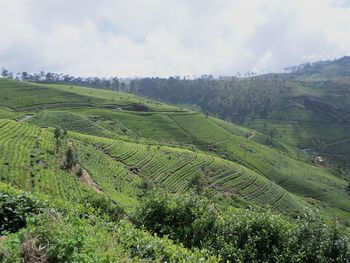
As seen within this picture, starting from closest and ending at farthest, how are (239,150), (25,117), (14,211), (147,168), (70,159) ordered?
(14,211) → (70,159) → (147,168) → (25,117) → (239,150)

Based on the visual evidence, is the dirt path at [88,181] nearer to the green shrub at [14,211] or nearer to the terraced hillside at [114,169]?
the terraced hillside at [114,169]

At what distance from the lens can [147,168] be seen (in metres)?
117

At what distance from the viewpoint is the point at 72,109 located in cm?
19625

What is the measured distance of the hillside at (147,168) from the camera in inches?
1465

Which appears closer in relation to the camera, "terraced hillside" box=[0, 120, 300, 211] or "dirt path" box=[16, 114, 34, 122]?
"terraced hillside" box=[0, 120, 300, 211]

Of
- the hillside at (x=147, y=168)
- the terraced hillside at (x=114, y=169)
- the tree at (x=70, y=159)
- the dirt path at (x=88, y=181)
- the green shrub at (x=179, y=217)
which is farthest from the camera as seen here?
the tree at (x=70, y=159)

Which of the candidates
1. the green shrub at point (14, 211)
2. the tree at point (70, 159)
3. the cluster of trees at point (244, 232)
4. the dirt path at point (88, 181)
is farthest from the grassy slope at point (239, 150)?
the green shrub at point (14, 211)

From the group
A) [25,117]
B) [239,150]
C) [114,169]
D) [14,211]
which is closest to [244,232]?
[14,211]

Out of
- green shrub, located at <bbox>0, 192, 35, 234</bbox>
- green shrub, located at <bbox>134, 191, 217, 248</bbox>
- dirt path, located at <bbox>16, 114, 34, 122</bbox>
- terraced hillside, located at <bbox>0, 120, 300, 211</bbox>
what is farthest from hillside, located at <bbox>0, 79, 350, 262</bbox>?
green shrub, located at <bbox>0, 192, 35, 234</bbox>

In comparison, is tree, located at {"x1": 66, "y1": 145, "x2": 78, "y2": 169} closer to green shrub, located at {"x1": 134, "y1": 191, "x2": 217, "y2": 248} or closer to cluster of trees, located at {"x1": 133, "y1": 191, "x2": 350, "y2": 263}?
green shrub, located at {"x1": 134, "y1": 191, "x2": 217, "y2": 248}

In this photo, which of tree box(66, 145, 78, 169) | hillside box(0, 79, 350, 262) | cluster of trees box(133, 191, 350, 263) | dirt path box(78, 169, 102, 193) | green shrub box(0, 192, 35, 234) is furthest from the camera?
tree box(66, 145, 78, 169)

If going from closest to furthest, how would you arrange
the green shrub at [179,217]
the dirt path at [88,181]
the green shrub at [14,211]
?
the green shrub at [14,211] < the green shrub at [179,217] < the dirt path at [88,181]

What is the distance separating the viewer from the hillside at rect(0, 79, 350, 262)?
122 ft

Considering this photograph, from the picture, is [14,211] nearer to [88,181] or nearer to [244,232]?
[244,232]
